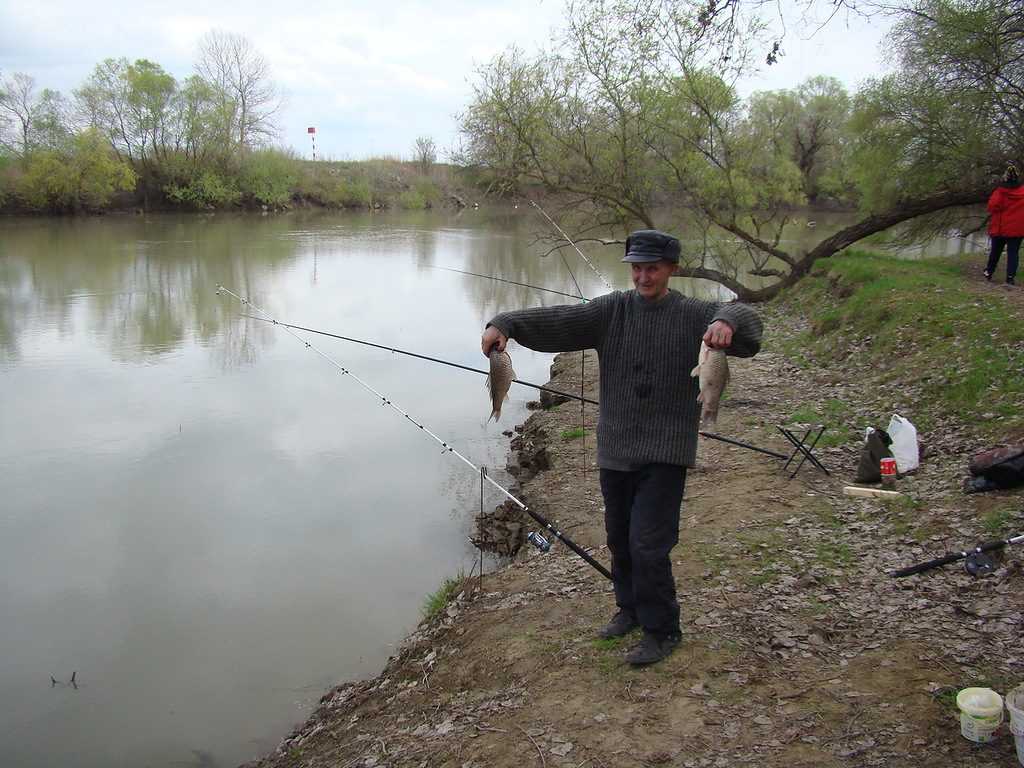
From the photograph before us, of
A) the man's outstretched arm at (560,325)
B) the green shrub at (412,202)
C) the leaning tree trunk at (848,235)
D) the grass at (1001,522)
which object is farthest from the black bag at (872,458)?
the green shrub at (412,202)

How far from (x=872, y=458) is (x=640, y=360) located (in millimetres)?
3621

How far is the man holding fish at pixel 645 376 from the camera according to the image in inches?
140

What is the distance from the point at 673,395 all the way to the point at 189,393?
10245 millimetres

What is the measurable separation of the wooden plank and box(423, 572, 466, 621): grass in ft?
9.85

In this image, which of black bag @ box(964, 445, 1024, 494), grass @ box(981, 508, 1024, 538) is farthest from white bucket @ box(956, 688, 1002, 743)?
black bag @ box(964, 445, 1024, 494)

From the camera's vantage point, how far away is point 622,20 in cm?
1493

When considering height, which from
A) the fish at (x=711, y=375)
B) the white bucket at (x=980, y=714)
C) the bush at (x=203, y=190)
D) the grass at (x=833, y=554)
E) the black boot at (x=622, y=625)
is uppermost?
the bush at (x=203, y=190)

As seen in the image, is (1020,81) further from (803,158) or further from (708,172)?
(803,158)

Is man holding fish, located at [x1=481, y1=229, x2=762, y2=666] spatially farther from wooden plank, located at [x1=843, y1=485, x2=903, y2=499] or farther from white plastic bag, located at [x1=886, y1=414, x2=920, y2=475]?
white plastic bag, located at [x1=886, y1=414, x2=920, y2=475]

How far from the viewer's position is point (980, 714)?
10.0 feet

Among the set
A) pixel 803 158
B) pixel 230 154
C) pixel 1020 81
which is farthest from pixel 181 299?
pixel 230 154

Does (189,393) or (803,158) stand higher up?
(803,158)

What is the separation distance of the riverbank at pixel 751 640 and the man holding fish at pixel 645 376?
575 mm

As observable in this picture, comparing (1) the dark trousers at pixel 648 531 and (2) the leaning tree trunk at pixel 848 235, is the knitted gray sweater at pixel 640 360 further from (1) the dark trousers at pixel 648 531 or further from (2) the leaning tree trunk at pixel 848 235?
(2) the leaning tree trunk at pixel 848 235
